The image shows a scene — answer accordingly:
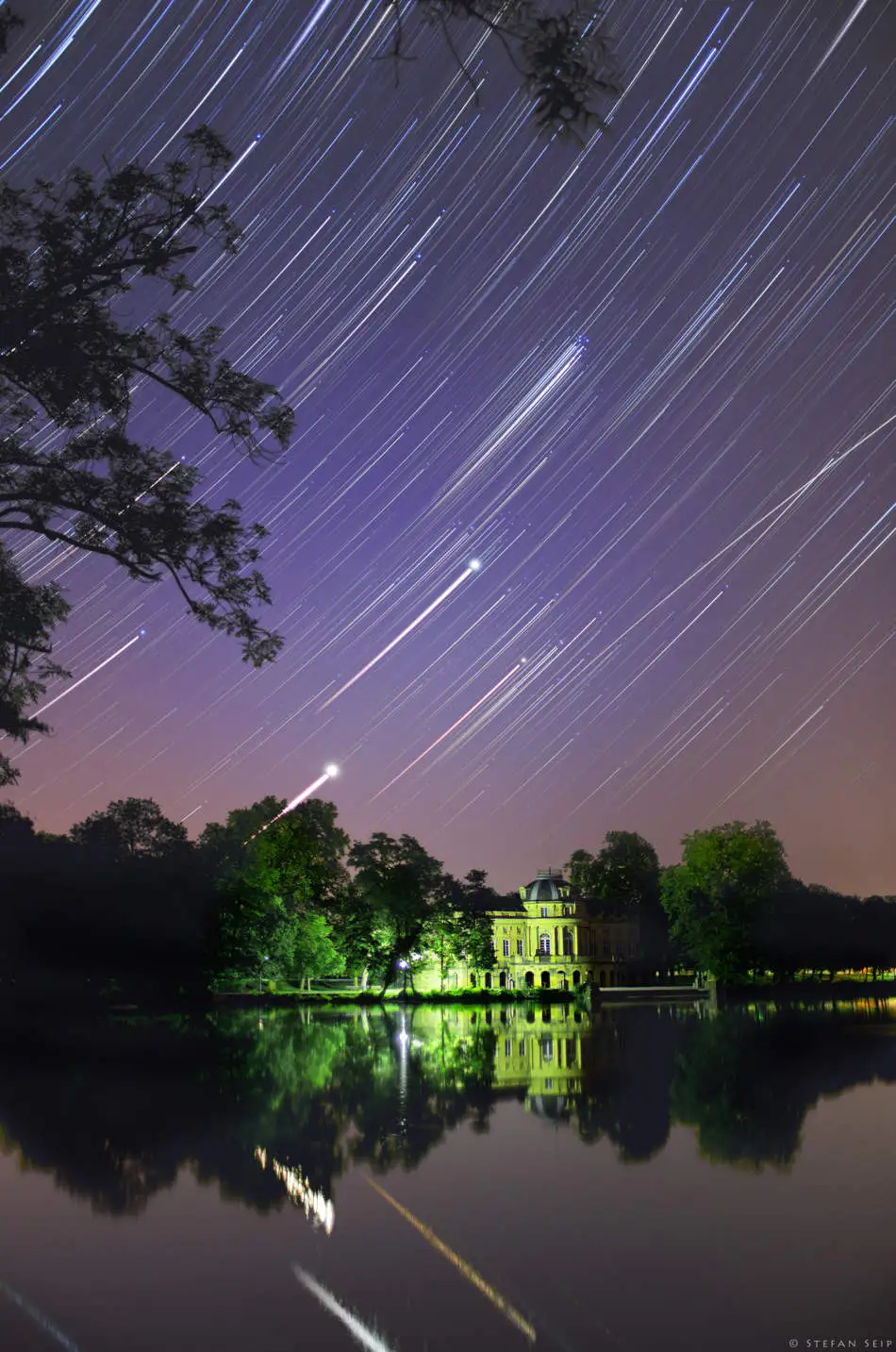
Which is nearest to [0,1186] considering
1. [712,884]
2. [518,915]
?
[712,884]

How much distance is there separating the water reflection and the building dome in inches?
4436

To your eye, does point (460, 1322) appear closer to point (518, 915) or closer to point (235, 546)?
point (235, 546)

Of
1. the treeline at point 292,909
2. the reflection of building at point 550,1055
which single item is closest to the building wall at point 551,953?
the treeline at point 292,909

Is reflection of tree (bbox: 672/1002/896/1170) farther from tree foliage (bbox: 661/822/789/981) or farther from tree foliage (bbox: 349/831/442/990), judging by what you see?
tree foliage (bbox: 349/831/442/990)

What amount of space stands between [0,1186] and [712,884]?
7844 cm

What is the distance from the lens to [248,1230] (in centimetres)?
1011

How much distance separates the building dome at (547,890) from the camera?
152125mm

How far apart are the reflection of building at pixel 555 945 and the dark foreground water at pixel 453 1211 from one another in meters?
115

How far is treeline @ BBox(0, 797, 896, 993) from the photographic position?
184ft

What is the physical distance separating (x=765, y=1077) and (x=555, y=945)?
125235 mm

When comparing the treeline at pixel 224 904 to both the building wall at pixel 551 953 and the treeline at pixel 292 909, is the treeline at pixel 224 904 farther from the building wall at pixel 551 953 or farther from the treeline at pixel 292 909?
the building wall at pixel 551 953

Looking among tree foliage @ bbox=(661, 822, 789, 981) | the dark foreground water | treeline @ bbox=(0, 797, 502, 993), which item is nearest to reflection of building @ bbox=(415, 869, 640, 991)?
treeline @ bbox=(0, 797, 502, 993)

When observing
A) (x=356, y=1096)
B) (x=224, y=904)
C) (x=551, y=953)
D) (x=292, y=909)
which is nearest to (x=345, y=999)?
(x=292, y=909)

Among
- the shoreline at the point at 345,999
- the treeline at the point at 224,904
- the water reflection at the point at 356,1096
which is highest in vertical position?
the treeline at the point at 224,904
